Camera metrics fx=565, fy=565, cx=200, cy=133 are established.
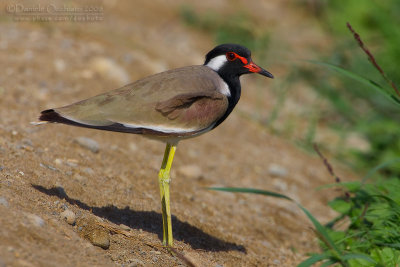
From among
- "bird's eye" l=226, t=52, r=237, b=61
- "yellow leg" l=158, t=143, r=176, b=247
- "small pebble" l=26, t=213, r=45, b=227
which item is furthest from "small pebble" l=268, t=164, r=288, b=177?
"small pebble" l=26, t=213, r=45, b=227

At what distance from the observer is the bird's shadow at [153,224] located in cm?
423

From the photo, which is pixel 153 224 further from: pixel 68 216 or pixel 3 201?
pixel 3 201

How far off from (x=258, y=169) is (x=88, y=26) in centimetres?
359

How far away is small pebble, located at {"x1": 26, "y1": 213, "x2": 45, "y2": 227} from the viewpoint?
3.25 metres

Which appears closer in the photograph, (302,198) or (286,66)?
(302,198)


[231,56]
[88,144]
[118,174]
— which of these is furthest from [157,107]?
[88,144]

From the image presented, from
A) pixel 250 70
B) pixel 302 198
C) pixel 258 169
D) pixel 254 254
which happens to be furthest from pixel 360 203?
pixel 258 169

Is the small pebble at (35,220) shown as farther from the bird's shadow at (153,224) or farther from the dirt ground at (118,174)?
the bird's shadow at (153,224)

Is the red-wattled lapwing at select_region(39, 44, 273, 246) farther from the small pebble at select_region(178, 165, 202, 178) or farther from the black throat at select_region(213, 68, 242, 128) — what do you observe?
the small pebble at select_region(178, 165, 202, 178)

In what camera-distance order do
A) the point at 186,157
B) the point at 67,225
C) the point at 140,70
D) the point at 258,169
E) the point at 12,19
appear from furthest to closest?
the point at 12,19 < the point at 140,70 < the point at 258,169 < the point at 186,157 < the point at 67,225

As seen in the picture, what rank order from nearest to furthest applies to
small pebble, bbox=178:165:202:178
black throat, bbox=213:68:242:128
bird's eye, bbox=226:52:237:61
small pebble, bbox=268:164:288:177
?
black throat, bbox=213:68:242:128 → bird's eye, bbox=226:52:237:61 → small pebble, bbox=178:165:202:178 → small pebble, bbox=268:164:288:177

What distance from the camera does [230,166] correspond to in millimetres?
6484

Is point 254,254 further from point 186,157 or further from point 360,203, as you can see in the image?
point 186,157

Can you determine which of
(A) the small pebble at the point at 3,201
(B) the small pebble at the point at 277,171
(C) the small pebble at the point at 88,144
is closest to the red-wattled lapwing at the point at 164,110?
(A) the small pebble at the point at 3,201
